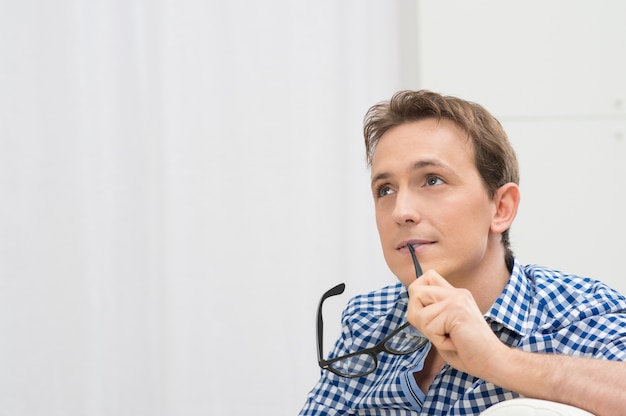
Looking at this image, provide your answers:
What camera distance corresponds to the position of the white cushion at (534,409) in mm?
1082

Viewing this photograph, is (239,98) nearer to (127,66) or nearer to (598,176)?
(127,66)

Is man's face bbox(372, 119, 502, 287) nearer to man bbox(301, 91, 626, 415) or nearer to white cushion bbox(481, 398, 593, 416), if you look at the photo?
man bbox(301, 91, 626, 415)

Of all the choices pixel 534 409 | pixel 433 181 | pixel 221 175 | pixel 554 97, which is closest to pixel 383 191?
pixel 433 181

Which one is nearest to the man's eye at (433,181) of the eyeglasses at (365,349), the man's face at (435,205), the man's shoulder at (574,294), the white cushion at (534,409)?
the man's face at (435,205)

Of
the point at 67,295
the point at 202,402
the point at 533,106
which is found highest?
the point at 533,106

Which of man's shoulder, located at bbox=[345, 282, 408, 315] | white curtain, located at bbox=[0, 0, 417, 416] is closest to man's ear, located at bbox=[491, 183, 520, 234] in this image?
man's shoulder, located at bbox=[345, 282, 408, 315]

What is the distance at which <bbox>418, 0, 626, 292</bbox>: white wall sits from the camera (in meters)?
2.54

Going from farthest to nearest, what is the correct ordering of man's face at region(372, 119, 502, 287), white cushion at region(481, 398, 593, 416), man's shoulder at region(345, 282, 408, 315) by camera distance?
man's shoulder at region(345, 282, 408, 315)
man's face at region(372, 119, 502, 287)
white cushion at region(481, 398, 593, 416)

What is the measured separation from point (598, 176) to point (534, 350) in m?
1.35

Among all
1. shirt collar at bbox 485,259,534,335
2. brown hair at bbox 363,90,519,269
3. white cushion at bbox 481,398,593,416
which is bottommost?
white cushion at bbox 481,398,593,416

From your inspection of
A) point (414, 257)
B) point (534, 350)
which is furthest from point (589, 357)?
point (414, 257)

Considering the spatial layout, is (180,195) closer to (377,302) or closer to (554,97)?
(377,302)

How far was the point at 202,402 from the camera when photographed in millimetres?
2559

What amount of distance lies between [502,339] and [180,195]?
4.55 ft
